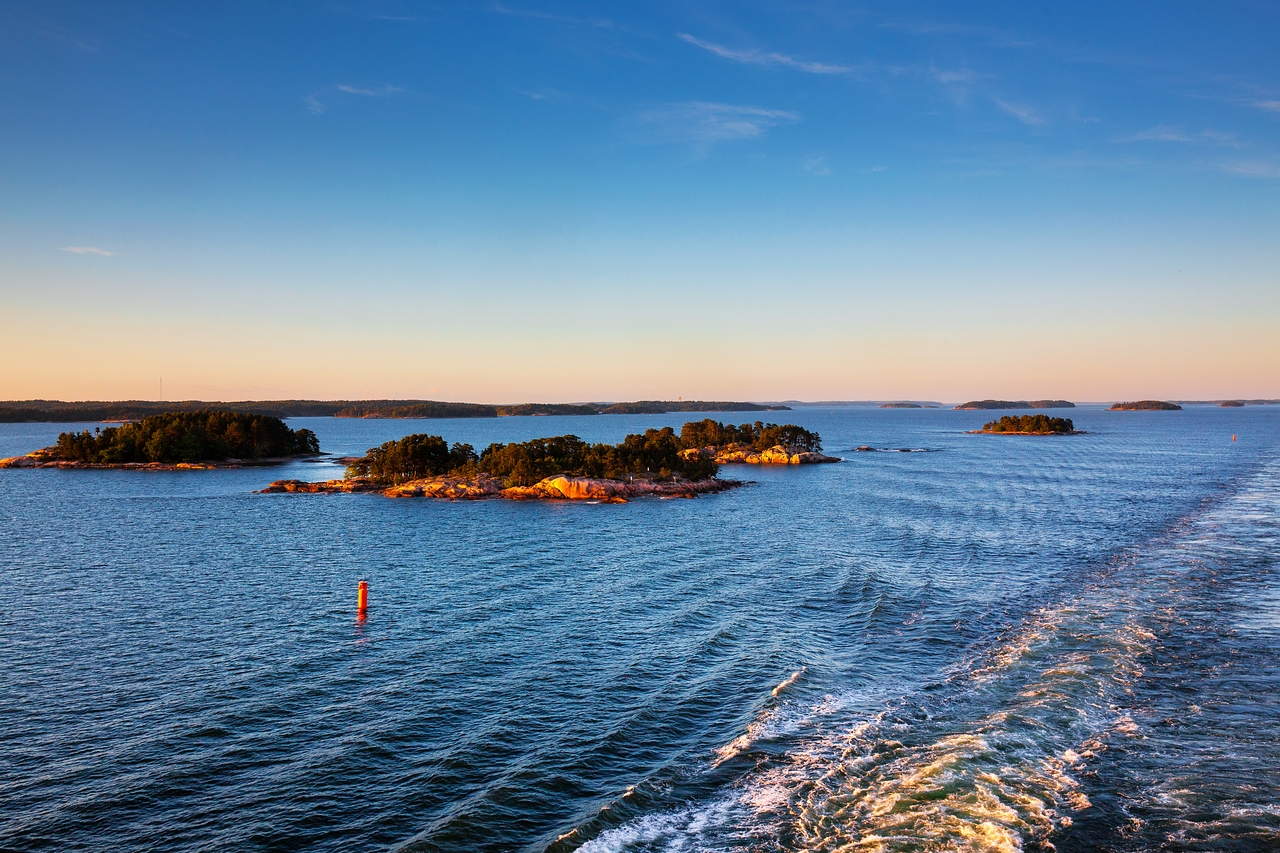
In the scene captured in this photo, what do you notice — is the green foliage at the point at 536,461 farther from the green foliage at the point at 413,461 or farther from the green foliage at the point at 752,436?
the green foliage at the point at 752,436

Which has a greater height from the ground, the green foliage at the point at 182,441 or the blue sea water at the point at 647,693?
the green foliage at the point at 182,441

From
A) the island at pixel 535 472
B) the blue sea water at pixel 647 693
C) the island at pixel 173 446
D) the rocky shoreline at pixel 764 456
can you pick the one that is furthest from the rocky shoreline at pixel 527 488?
the island at pixel 173 446

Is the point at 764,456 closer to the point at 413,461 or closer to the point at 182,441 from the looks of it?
the point at 413,461

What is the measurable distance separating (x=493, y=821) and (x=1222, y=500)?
274 feet

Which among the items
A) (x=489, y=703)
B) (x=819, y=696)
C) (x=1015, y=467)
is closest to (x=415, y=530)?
(x=489, y=703)

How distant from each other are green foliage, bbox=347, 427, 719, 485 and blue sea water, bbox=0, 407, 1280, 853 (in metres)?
37.8

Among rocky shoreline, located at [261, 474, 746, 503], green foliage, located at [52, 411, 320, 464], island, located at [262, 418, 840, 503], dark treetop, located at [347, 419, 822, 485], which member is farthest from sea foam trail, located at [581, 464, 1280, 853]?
green foliage, located at [52, 411, 320, 464]

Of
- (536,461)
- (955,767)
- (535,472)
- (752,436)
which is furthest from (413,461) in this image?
(955,767)

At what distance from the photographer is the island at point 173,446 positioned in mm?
127125

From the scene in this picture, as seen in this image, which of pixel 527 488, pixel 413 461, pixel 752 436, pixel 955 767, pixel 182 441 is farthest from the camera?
pixel 752 436

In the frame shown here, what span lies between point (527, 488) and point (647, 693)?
6436 cm

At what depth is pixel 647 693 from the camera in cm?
2564

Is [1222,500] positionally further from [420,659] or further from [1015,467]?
[420,659]

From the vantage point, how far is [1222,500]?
7400 centimetres
